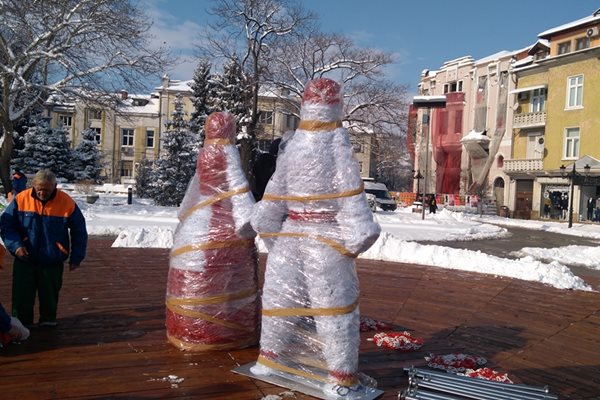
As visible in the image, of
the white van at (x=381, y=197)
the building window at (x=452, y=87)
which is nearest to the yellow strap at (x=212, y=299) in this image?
the white van at (x=381, y=197)

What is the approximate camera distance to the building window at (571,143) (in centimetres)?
3556

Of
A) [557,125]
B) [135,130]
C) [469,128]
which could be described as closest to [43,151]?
[135,130]

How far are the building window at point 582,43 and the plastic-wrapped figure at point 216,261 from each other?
37621mm

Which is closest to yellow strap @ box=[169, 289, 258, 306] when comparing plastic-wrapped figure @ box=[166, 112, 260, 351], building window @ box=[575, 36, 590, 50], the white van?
plastic-wrapped figure @ box=[166, 112, 260, 351]

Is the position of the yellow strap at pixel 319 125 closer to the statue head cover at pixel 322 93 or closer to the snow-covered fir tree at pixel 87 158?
the statue head cover at pixel 322 93

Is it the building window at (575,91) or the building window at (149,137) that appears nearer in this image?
the building window at (575,91)

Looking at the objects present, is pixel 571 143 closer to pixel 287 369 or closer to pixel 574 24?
pixel 574 24

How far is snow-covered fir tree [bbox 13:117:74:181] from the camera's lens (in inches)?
1471

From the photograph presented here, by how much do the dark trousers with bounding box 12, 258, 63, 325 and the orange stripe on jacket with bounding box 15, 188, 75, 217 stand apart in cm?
48

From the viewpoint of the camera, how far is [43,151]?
38.0m

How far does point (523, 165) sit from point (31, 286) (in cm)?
3976

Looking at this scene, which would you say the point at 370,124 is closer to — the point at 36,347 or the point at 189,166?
the point at 189,166

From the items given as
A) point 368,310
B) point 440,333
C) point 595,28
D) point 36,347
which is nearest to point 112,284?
point 36,347

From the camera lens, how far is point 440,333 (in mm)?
5613
